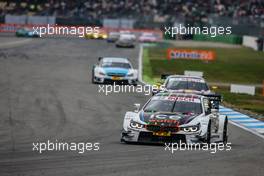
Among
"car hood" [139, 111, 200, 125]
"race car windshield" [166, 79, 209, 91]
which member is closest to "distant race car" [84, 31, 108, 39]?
"race car windshield" [166, 79, 209, 91]

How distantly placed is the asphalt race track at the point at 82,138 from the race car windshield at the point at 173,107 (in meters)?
0.99

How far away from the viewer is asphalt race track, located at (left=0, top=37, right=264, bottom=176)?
43.8 feet

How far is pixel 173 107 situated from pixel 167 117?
877 mm

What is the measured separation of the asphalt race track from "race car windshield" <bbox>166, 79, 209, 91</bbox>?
55.9 inches

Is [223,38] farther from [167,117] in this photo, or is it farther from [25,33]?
[167,117]

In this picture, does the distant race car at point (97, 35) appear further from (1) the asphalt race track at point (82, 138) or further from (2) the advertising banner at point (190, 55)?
(1) the asphalt race track at point (82, 138)

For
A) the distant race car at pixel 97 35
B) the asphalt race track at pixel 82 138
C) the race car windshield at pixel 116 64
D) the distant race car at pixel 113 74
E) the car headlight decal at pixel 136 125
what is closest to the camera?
the asphalt race track at pixel 82 138

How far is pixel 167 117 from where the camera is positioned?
17297 mm

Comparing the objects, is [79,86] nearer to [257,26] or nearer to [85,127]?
[85,127]

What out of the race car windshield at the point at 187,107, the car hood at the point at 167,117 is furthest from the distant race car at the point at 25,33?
the car hood at the point at 167,117

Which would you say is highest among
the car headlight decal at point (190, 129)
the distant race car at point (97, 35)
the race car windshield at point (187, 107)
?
the race car windshield at point (187, 107)

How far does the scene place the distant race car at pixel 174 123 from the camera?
55.7ft

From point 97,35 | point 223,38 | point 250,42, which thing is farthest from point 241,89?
point 223,38

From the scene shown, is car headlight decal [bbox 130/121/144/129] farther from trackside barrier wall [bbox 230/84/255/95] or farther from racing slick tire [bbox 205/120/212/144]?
trackside barrier wall [bbox 230/84/255/95]
